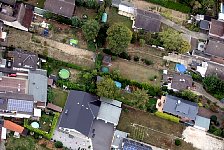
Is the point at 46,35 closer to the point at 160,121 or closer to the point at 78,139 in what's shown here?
the point at 78,139

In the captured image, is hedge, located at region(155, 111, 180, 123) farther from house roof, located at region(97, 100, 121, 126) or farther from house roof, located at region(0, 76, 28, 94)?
house roof, located at region(0, 76, 28, 94)

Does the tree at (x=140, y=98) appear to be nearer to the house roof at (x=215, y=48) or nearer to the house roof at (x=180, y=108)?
the house roof at (x=180, y=108)

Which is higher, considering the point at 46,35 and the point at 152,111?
the point at 46,35

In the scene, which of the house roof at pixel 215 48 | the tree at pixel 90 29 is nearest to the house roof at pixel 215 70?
the house roof at pixel 215 48

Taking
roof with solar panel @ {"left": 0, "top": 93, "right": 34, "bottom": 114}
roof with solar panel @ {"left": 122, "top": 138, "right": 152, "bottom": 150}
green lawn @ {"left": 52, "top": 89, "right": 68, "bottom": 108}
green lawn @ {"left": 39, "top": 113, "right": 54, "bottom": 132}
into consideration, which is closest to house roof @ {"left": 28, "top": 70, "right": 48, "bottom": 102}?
roof with solar panel @ {"left": 0, "top": 93, "right": 34, "bottom": 114}

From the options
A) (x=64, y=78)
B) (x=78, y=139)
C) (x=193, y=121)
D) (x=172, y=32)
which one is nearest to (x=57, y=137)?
(x=78, y=139)

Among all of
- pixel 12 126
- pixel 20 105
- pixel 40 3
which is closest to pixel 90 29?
pixel 40 3
